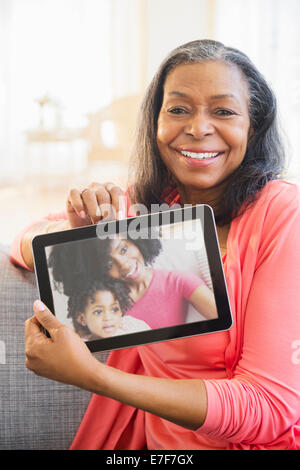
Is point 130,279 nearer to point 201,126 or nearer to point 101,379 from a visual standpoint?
point 101,379

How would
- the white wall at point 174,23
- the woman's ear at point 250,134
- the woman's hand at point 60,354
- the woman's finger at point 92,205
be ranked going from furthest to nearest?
the white wall at point 174,23 < the woman's ear at point 250,134 < the woman's finger at point 92,205 < the woman's hand at point 60,354

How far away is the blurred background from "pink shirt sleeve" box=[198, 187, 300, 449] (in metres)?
3.73

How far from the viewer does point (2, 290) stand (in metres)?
1.07

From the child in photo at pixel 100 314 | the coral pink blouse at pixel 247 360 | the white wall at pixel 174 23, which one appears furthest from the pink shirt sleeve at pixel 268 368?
the white wall at pixel 174 23

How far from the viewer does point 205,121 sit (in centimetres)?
94

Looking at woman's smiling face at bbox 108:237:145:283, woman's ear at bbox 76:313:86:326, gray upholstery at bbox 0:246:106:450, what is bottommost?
gray upholstery at bbox 0:246:106:450

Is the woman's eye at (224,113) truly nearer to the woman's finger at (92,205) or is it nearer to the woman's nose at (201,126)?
the woman's nose at (201,126)

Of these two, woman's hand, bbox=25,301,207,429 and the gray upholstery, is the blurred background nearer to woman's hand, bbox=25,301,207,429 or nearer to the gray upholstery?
the gray upholstery

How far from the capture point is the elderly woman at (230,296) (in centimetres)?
80

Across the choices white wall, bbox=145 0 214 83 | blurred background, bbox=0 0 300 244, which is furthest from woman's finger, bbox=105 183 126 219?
white wall, bbox=145 0 214 83

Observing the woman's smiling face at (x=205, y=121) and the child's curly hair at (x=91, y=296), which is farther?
the woman's smiling face at (x=205, y=121)

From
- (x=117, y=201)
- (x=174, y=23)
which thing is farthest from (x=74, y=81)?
(x=117, y=201)

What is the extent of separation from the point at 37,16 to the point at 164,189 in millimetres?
4202

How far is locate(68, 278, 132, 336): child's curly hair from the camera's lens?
2.66ft
